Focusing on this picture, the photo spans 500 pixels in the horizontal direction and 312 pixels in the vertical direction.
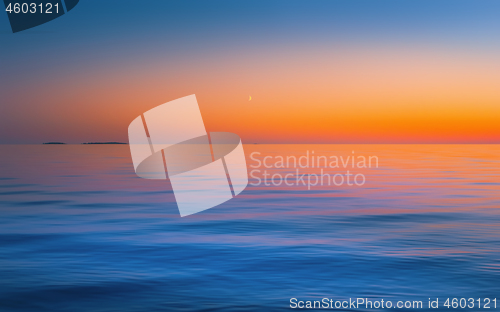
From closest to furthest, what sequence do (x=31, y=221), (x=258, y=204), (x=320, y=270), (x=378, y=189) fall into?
(x=320, y=270) → (x=31, y=221) → (x=258, y=204) → (x=378, y=189)

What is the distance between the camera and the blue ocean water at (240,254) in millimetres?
7328

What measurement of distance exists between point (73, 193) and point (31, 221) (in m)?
8.31

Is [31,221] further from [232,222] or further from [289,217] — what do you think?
[289,217]

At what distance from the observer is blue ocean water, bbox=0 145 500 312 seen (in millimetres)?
7328

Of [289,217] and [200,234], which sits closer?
[200,234]

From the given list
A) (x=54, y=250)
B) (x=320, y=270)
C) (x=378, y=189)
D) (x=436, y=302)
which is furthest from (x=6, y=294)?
(x=378, y=189)

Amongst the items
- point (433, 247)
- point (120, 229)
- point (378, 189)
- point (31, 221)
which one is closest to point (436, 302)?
point (433, 247)

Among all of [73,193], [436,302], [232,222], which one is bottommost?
[73,193]

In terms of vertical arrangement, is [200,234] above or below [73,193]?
above

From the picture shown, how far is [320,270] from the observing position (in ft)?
28.6

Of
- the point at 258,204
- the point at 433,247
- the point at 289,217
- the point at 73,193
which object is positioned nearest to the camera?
the point at 433,247

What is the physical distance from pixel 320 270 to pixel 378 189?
1697cm

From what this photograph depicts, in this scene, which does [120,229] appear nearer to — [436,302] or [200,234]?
[200,234]

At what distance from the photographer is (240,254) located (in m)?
9.95
